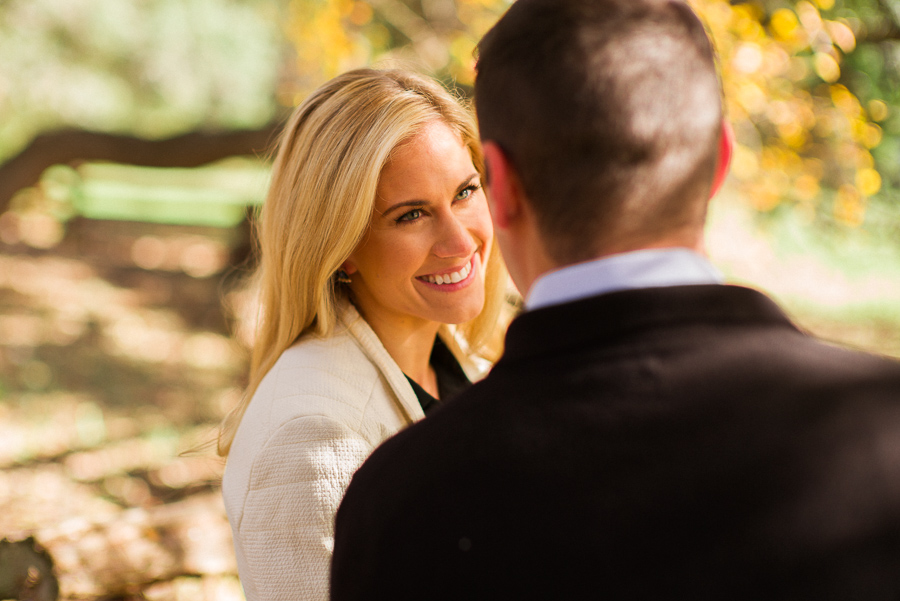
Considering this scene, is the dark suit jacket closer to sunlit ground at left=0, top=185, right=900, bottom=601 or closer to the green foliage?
sunlit ground at left=0, top=185, right=900, bottom=601

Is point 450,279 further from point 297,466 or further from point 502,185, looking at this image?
point 502,185

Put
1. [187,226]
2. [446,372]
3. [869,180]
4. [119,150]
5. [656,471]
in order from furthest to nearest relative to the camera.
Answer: [187,226] < [119,150] < [869,180] < [446,372] < [656,471]

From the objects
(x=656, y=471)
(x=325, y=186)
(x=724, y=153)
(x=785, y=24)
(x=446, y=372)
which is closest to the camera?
(x=656, y=471)

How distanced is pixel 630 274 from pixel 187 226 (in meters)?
16.8

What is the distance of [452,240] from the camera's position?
217cm

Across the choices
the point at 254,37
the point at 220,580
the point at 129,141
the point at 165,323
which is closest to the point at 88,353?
the point at 165,323

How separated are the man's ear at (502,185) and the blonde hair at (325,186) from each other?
3.41 ft

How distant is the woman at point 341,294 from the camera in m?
1.84

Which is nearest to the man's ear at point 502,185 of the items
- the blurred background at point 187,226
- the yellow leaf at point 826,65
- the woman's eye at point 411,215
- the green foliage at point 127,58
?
the woman's eye at point 411,215

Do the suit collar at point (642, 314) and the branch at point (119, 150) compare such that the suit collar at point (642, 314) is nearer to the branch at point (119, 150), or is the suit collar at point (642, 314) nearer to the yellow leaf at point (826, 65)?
the yellow leaf at point (826, 65)

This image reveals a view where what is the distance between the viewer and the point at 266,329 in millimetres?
2342

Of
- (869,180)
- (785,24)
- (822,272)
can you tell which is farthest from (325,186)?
(822,272)

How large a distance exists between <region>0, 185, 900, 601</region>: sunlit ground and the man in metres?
2.00

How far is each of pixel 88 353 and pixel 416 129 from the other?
764 centimetres
